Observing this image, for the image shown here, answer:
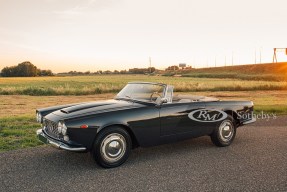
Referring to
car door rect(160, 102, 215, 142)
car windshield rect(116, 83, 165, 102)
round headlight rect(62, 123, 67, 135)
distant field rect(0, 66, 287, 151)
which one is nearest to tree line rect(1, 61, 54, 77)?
distant field rect(0, 66, 287, 151)

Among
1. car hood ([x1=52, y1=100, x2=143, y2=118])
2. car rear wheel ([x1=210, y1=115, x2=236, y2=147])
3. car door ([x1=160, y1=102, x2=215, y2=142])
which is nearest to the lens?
car hood ([x1=52, y1=100, x2=143, y2=118])

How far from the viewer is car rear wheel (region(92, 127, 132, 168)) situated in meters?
5.04

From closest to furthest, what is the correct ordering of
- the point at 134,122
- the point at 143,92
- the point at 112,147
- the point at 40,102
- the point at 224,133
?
1. the point at 112,147
2. the point at 134,122
3. the point at 143,92
4. the point at 224,133
5. the point at 40,102

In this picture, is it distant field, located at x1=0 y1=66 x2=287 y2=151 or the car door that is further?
distant field, located at x1=0 y1=66 x2=287 y2=151

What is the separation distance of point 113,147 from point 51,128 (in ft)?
3.71

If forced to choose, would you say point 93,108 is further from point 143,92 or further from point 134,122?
point 143,92

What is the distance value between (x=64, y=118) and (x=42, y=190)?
1.22 meters

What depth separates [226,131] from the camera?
6781 mm

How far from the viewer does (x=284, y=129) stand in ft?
28.5

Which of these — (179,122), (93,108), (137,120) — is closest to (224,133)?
(179,122)

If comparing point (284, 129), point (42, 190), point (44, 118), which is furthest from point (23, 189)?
point (284, 129)

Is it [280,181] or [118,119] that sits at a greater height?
[118,119]

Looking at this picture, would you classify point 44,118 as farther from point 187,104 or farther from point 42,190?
point 187,104

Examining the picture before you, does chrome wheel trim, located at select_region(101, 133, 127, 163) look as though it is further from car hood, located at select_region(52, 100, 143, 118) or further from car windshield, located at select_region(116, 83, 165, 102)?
car windshield, located at select_region(116, 83, 165, 102)
